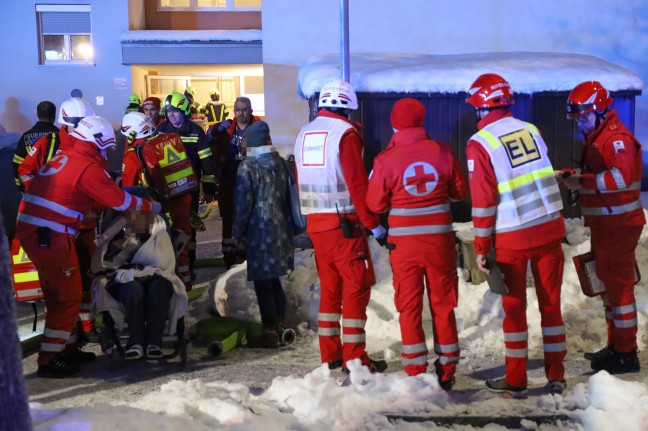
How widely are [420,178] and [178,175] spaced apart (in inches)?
147

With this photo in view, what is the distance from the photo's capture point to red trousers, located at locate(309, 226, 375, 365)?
604cm

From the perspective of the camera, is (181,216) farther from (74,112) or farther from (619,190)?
(619,190)

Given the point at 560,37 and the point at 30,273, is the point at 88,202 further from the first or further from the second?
the point at 560,37

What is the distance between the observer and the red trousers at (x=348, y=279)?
19.8 ft

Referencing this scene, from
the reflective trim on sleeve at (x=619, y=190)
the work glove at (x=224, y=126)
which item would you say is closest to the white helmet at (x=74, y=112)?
the work glove at (x=224, y=126)

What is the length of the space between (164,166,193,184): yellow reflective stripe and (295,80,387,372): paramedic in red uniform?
2.71 meters

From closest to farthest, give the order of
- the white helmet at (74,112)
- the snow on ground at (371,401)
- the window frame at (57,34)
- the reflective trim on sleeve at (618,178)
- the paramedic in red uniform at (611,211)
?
the snow on ground at (371,401), the reflective trim on sleeve at (618,178), the paramedic in red uniform at (611,211), the white helmet at (74,112), the window frame at (57,34)

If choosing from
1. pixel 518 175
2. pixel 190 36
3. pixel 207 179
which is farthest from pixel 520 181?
pixel 190 36

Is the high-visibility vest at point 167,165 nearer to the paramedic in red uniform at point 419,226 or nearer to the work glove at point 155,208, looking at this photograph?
the work glove at point 155,208

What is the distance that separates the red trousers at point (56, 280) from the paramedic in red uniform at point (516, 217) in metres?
2.95

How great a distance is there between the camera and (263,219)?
278 inches

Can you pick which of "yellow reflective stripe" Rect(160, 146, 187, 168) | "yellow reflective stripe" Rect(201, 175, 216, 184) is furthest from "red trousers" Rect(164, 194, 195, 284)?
"yellow reflective stripe" Rect(201, 175, 216, 184)

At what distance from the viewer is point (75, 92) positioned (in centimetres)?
1795

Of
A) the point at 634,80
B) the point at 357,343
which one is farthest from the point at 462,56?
the point at 357,343
